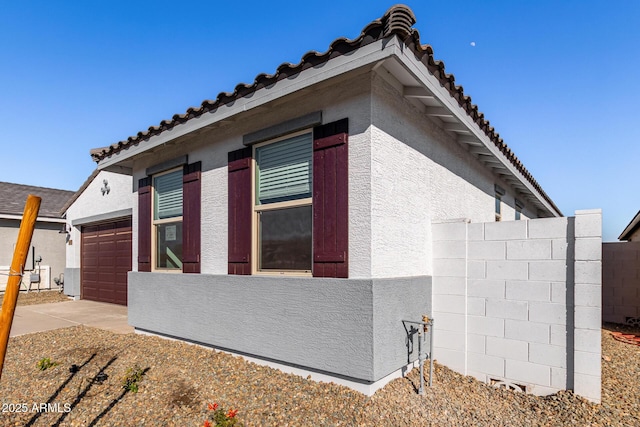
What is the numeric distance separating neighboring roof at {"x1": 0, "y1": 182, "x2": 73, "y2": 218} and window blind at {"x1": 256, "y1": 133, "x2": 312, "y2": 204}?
14.8 metres

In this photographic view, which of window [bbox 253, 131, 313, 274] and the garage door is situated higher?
window [bbox 253, 131, 313, 274]

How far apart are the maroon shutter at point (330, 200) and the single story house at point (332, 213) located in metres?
0.01

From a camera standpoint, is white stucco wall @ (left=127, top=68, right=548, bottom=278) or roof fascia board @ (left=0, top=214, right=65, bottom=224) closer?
white stucco wall @ (left=127, top=68, right=548, bottom=278)

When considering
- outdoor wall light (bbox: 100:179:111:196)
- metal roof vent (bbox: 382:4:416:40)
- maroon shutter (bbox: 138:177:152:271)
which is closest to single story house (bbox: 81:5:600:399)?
metal roof vent (bbox: 382:4:416:40)

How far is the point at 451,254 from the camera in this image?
462 centimetres

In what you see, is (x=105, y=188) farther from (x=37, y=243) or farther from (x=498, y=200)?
(x=498, y=200)

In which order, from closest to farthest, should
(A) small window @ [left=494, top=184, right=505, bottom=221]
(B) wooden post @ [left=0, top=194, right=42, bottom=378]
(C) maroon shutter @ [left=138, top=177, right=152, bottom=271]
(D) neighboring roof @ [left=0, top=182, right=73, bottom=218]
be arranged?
1. (B) wooden post @ [left=0, top=194, right=42, bottom=378]
2. (C) maroon shutter @ [left=138, top=177, right=152, bottom=271]
3. (A) small window @ [left=494, top=184, right=505, bottom=221]
4. (D) neighboring roof @ [left=0, top=182, right=73, bottom=218]

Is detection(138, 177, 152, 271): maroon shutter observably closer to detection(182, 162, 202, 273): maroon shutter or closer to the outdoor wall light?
detection(182, 162, 202, 273): maroon shutter

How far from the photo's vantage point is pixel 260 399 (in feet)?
11.3

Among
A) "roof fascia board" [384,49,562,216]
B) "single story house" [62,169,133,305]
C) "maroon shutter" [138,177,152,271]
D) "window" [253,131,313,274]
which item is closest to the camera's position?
"roof fascia board" [384,49,562,216]

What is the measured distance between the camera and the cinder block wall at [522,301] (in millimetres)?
3574

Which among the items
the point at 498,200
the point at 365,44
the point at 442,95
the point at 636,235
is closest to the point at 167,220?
the point at 365,44

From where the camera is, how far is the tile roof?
3.02m

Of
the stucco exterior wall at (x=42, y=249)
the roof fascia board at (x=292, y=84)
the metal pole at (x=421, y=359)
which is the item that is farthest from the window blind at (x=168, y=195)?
the stucco exterior wall at (x=42, y=249)
